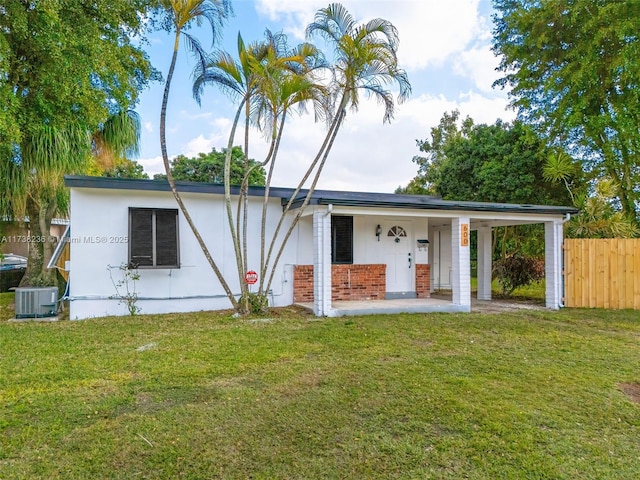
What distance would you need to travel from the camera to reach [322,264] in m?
8.09

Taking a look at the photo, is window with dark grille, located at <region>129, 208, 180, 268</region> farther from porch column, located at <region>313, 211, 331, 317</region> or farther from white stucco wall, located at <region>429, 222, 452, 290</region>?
white stucco wall, located at <region>429, 222, 452, 290</region>

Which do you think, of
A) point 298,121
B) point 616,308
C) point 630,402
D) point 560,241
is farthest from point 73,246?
point 616,308

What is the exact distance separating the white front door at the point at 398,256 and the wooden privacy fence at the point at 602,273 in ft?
12.0

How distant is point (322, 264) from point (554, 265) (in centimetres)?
567

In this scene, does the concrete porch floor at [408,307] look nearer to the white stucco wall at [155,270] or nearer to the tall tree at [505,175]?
the white stucco wall at [155,270]

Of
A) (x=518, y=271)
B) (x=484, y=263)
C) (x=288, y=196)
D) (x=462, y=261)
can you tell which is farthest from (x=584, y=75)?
(x=288, y=196)

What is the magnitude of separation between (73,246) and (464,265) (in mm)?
8039

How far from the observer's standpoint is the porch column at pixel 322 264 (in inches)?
319

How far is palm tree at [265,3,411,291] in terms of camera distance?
7500 millimetres

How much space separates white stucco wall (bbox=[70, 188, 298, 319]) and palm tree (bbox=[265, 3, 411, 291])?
1.93 m

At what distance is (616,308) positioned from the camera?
9312 millimetres

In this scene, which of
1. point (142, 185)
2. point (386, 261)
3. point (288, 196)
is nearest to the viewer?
point (142, 185)

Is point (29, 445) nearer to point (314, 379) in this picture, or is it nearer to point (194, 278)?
point (314, 379)

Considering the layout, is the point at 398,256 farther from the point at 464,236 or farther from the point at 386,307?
the point at 386,307
